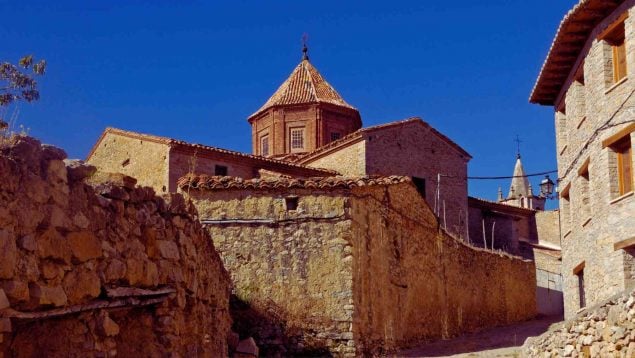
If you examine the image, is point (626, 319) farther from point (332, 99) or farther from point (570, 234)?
point (332, 99)

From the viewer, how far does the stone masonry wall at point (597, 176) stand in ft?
51.0

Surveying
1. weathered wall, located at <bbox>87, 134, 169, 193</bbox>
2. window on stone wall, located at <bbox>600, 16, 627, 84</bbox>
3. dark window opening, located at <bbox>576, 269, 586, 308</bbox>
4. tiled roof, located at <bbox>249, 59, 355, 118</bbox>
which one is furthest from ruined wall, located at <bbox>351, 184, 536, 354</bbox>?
tiled roof, located at <bbox>249, 59, 355, 118</bbox>

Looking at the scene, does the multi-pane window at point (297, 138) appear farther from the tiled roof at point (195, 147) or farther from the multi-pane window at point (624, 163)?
the multi-pane window at point (624, 163)

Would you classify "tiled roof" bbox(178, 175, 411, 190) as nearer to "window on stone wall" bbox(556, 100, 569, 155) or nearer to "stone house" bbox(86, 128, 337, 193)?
"window on stone wall" bbox(556, 100, 569, 155)

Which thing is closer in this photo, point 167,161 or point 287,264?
point 287,264

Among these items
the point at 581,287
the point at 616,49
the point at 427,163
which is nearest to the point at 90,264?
the point at 616,49

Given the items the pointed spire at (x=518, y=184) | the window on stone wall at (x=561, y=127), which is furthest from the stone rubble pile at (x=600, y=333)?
the pointed spire at (x=518, y=184)

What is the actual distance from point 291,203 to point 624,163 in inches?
265

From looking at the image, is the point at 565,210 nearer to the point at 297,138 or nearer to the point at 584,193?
the point at 584,193

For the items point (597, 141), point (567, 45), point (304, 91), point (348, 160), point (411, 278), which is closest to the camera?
point (597, 141)

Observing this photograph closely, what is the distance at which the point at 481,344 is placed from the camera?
19281 mm

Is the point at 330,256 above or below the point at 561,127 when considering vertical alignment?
below

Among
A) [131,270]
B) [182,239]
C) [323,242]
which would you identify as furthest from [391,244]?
[131,270]

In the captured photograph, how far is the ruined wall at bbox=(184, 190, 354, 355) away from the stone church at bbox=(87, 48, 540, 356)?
0.8 inches
